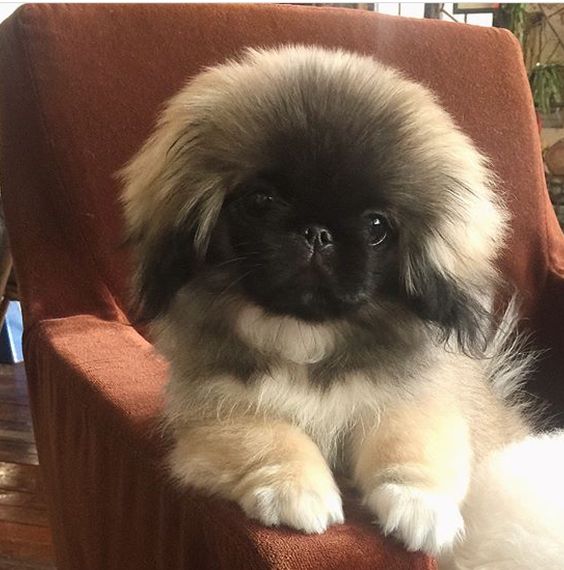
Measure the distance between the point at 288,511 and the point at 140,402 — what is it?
1.14 ft

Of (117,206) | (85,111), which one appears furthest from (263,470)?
(85,111)

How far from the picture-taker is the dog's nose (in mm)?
871

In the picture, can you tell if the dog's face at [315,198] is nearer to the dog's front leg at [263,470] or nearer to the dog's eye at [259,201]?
the dog's eye at [259,201]

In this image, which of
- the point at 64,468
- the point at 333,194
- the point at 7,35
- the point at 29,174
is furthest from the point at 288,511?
the point at 7,35

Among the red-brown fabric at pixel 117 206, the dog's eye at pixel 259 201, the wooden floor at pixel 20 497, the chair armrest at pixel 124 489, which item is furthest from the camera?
the wooden floor at pixel 20 497

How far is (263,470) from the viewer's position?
0.86 m

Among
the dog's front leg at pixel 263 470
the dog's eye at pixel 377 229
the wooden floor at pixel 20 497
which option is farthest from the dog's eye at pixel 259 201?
the wooden floor at pixel 20 497

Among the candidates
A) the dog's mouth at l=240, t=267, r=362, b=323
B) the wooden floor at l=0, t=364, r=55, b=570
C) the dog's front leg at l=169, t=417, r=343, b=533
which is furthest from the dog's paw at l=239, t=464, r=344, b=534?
the wooden floor at l=0, t=364, r=55, b=570

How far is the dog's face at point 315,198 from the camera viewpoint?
2.89ft

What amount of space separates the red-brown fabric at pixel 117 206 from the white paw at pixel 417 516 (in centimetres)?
3

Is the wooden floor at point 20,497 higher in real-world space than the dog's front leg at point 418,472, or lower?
lower

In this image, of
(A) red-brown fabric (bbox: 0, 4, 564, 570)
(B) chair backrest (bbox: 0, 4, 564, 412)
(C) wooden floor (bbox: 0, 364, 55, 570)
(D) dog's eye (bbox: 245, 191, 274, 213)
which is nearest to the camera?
(D) dog's eye (bbox: 245, 191, 274, 213)

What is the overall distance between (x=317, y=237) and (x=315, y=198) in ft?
0.14

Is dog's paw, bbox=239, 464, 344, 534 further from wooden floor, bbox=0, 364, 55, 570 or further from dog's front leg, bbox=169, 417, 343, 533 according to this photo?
wooden floor, bbox=0, 364, 55, 570
